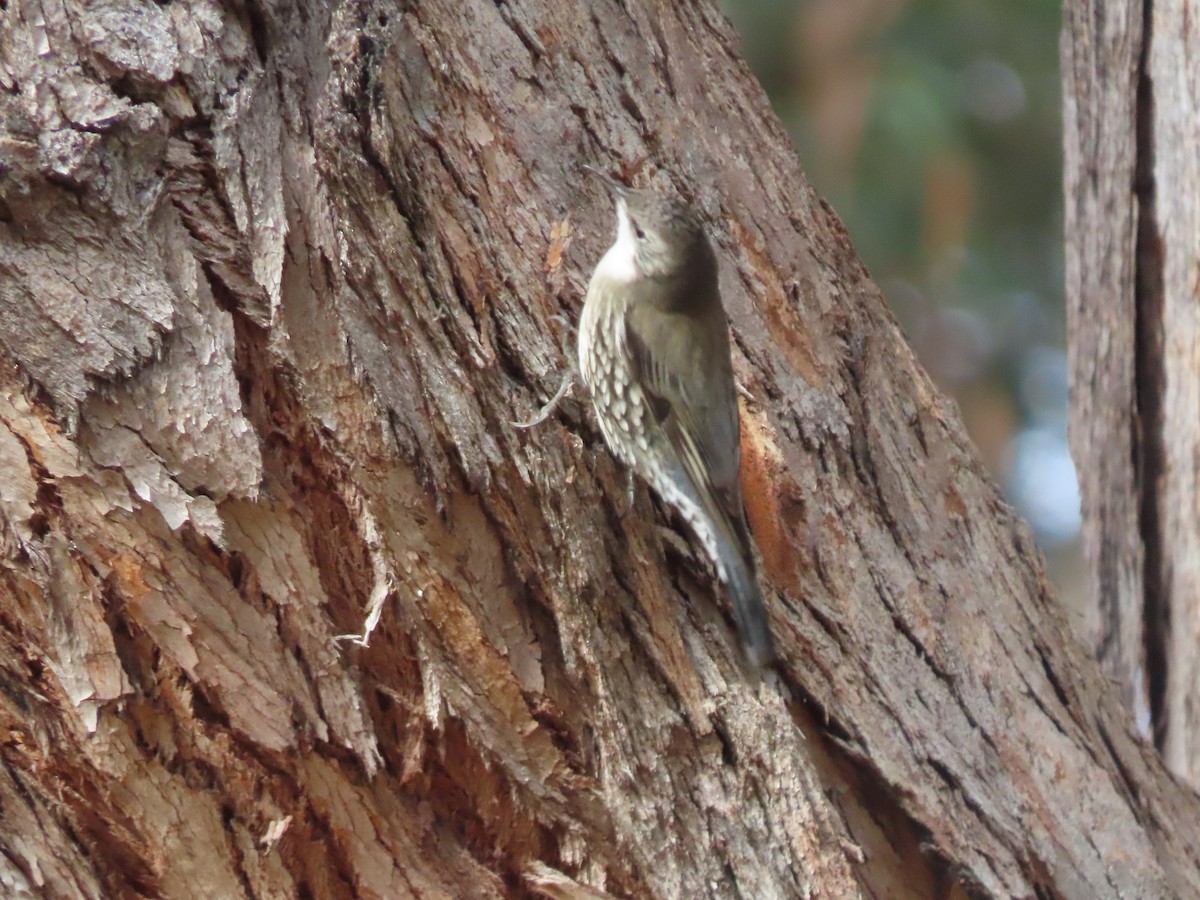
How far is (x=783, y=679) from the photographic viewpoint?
8.12 ft

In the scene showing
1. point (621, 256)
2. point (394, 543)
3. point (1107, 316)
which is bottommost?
point (394, 543)

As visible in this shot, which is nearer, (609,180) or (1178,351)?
(609,180)

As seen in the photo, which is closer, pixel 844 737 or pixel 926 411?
pixel 844 737

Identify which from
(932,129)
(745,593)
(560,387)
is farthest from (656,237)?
(932,129)

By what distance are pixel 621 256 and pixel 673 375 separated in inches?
13.0

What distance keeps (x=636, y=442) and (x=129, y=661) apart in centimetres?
127

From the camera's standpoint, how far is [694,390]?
2.90m

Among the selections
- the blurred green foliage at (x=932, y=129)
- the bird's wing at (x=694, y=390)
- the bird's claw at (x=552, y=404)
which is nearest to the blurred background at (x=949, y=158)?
the blurred green foliage at (x=932, y=129)

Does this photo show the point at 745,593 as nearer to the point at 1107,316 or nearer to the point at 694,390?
the point at 694,390

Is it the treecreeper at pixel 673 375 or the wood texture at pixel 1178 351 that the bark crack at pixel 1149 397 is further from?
the treecreeper at pixel 673 375

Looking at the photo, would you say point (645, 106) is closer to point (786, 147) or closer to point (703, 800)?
point (786, 147)

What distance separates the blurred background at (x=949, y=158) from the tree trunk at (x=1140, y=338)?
3.01m

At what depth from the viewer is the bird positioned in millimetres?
2525

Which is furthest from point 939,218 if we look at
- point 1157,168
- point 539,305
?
point 539,305
